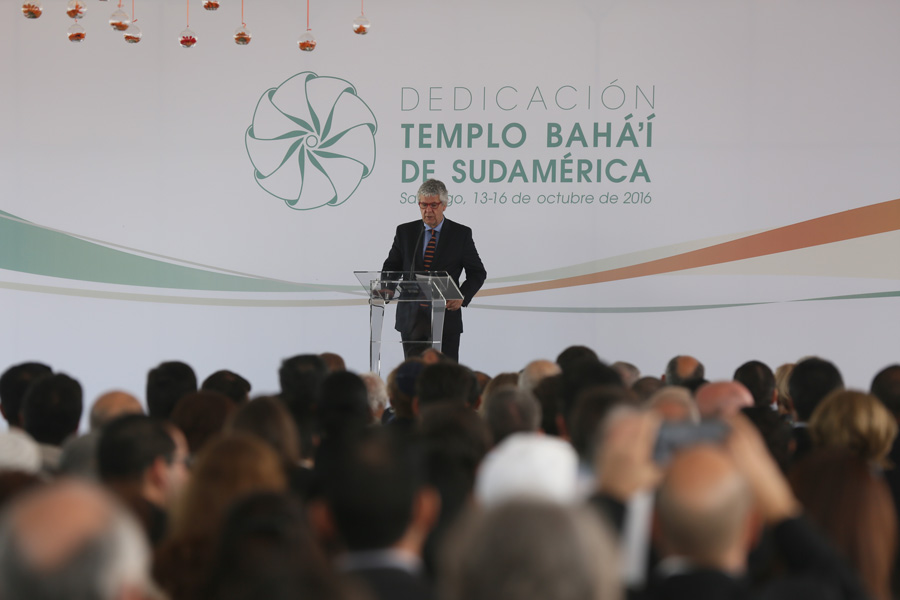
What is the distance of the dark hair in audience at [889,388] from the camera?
11.6 ft

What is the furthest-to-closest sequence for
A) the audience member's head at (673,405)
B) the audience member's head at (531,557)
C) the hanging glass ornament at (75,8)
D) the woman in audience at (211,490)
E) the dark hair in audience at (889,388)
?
1. the hanging glass ornament at (75,8)
2. the dark hair in audience at (889,388)
3. the audience member's head at (673,405)
4. the woman in audience at (211,490)
5. the audience member's head at (531,557)

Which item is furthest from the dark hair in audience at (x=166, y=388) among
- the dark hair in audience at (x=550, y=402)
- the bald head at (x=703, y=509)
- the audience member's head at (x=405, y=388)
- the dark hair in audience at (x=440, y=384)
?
the bald head at (x=703, y=509)

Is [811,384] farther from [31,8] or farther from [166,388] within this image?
[31,8]

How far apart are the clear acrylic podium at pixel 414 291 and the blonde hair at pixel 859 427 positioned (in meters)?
2.87

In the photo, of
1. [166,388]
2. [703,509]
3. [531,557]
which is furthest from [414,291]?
[531,557]

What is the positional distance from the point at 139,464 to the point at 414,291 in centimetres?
336

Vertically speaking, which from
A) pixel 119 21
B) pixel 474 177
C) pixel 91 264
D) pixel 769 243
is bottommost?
pixel 91 264

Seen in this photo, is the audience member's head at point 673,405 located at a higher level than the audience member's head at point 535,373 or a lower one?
higher

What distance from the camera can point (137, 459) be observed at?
2.41 meters

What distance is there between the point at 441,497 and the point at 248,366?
601 cm

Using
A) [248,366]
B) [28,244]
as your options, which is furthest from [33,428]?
[28,244]

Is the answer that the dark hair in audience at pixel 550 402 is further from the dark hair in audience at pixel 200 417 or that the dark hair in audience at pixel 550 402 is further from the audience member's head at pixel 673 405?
the dark hair in audience at pixel 200 417

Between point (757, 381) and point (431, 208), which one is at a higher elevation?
point (431, 208)

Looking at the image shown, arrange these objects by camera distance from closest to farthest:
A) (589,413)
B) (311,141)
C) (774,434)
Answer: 1. (589,413)
2. (774,434)
3. (311,141)
